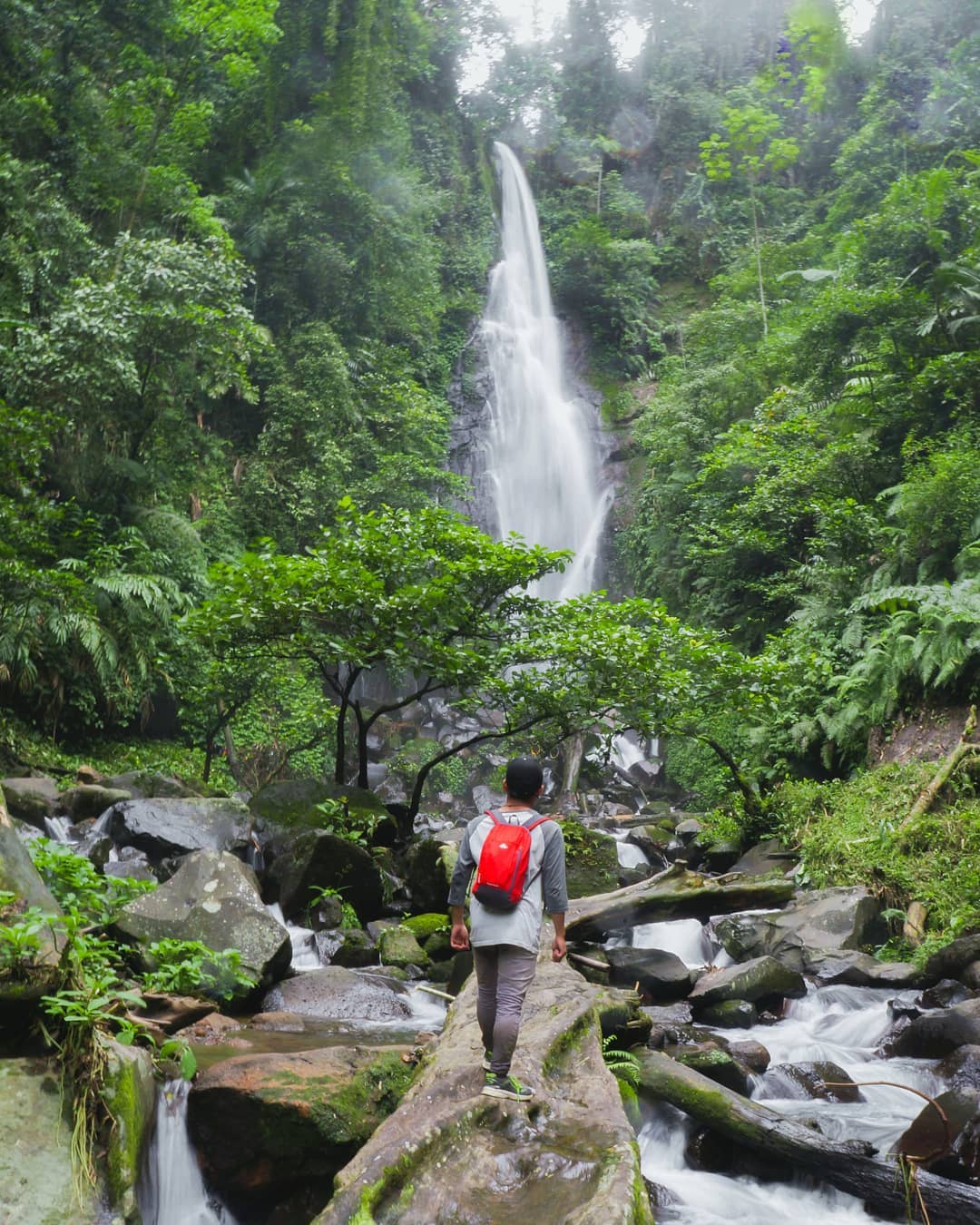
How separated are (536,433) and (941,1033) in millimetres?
23423

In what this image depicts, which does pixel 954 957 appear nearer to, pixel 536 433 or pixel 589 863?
pixel 589 863

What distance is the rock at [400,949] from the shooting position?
7.79 m

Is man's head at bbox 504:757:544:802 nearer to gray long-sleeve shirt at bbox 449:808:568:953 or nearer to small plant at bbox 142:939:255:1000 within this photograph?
gray long-sleeve shirt at bbox 449:808:568:953

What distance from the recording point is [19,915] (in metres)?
3.82

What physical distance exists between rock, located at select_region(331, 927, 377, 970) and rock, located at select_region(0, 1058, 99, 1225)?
4.63m

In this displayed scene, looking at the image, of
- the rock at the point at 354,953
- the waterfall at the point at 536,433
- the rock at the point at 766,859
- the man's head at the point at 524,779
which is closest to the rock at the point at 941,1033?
the rock at the point at 766,859

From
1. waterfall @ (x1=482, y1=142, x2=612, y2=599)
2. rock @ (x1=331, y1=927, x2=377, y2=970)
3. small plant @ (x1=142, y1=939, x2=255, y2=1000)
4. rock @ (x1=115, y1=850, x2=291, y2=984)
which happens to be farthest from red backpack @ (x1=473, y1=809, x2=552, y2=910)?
waterfall @ (x1=482, y1=142, x2=612, y2=599)

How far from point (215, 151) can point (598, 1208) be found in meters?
25.9

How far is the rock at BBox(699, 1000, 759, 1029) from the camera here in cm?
674

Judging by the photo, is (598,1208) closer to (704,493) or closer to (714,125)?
(704,493)

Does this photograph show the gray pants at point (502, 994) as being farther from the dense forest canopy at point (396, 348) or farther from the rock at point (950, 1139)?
the dense forest canopy at point (396, 348)

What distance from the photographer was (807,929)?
8250mm

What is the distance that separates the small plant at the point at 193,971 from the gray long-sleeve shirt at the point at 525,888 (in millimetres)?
1980

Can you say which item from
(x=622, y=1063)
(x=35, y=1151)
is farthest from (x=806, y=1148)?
(x=35, y=1151)
